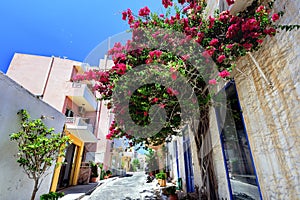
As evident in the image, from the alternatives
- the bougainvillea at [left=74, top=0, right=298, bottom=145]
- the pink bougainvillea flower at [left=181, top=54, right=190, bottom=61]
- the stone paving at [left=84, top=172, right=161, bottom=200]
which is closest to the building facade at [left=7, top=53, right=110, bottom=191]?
the stone paving at [left=84, top=172, right=161, bottom=200]

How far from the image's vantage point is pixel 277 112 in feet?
8.32

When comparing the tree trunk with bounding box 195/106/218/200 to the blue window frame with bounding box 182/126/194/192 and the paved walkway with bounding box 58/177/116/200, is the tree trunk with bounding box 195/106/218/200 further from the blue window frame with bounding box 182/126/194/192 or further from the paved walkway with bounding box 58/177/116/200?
the paved walkway with bounding box 58/177/116/200

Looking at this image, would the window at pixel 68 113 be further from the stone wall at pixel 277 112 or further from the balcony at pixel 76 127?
the stone wall at pixel 277 112

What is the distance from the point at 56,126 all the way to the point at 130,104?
440 centimetres

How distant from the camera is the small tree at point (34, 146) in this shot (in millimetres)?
4246

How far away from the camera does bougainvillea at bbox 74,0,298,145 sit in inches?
110

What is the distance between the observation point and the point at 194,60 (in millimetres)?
3158

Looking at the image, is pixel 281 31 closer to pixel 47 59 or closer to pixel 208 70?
pixel 208 70

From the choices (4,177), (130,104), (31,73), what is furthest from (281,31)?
(31,73)

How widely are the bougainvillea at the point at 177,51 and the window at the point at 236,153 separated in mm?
880

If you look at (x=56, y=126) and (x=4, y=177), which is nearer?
(x=4, y=177)

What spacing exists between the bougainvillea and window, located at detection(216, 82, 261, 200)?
2.89ft

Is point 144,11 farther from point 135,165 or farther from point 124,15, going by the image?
point 135,165

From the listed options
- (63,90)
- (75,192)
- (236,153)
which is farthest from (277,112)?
(63,90)
